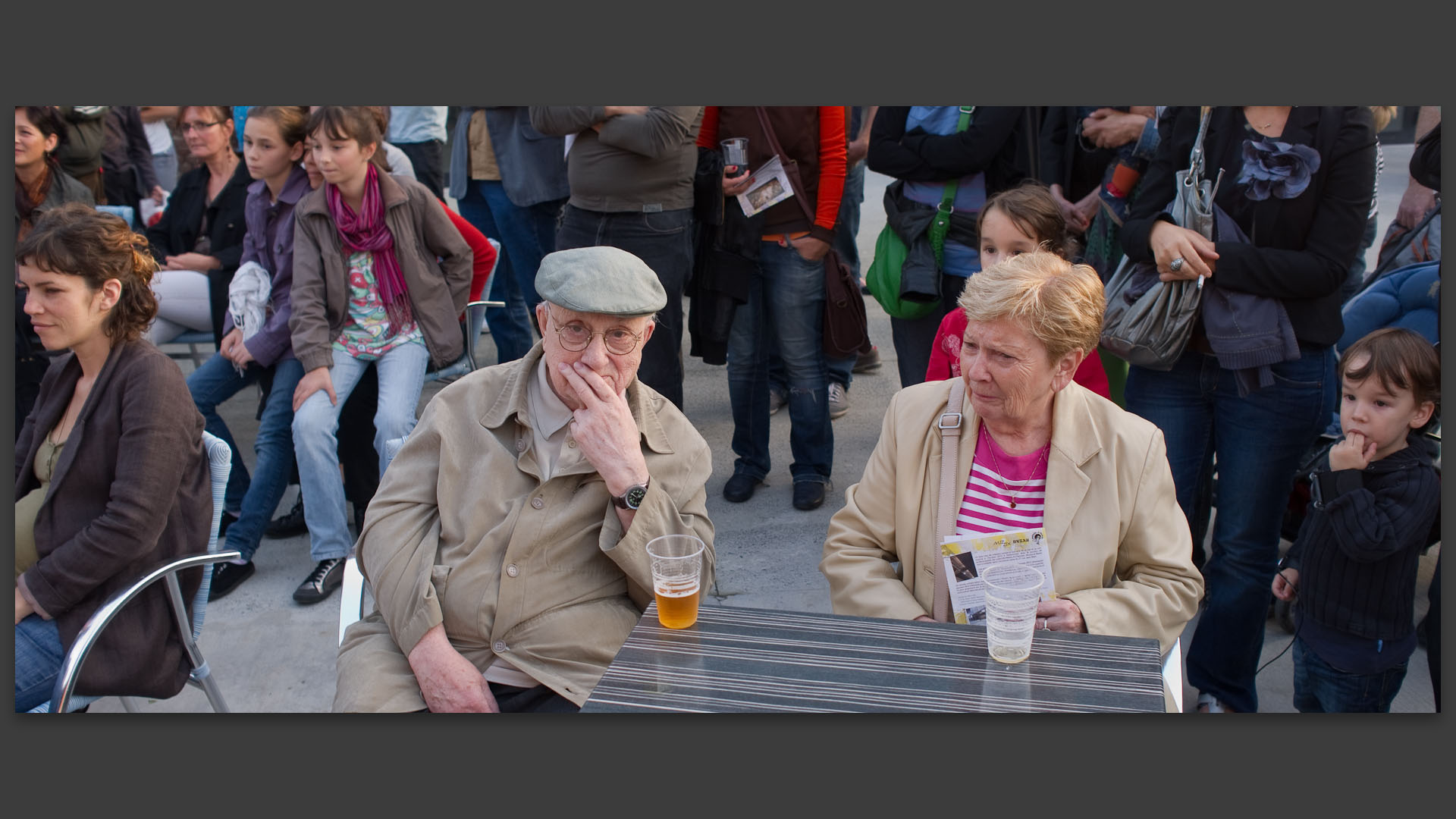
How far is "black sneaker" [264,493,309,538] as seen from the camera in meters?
4.61

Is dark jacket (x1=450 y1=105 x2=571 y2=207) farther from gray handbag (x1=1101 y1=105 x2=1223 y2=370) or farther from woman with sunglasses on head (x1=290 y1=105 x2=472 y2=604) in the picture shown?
gray handbag (x1=1101 y1=105 x2=1223 y2=370)

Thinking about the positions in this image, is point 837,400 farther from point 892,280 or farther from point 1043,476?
point 1043,476

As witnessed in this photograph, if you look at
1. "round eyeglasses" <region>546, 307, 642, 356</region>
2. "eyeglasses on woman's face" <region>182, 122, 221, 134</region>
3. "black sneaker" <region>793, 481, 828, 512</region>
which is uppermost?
"eyeglasses on woman's face" <region>182, 122, 221, 134</region>

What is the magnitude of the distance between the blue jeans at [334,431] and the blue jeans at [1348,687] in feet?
9.61

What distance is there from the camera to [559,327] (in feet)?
8.18

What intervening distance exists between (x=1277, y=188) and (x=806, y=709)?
1.90 m

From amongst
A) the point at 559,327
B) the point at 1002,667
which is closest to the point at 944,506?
the point at 1002,667

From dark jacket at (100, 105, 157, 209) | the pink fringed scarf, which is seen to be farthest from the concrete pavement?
dark jacket at (100, 105, 157, 209)

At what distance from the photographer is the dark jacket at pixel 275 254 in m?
4.34

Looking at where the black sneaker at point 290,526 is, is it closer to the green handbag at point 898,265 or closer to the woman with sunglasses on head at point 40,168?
the woman with sunglasses on head at point 40,168

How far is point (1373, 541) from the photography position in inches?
109

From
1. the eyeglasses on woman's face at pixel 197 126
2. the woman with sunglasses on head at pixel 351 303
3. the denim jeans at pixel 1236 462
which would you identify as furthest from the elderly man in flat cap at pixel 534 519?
the eyeglasses on woman's face at pixel 197 126

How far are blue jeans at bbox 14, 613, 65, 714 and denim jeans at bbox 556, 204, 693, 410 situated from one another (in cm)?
200

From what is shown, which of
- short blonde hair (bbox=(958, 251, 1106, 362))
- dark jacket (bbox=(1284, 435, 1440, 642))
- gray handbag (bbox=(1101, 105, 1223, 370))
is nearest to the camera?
short blonde hair (bbox=(958, 251, 1106, 362))
